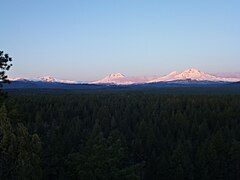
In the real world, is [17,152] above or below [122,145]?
above

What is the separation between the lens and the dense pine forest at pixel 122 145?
23.4 metres

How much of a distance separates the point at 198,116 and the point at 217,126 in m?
10.6

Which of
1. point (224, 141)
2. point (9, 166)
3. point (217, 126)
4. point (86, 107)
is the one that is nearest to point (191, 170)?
point (224, 141)

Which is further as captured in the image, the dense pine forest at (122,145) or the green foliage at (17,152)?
the dense pine forest at (122,145)

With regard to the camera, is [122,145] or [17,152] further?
[122,145]

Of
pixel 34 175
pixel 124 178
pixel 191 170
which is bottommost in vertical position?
pixel 191 170

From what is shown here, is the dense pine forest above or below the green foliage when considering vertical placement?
below

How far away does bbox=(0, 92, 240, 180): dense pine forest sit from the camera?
76.7ft

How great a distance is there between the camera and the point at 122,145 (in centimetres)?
5141

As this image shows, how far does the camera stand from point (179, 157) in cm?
4944

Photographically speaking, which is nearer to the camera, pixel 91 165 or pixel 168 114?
pixel 91 165

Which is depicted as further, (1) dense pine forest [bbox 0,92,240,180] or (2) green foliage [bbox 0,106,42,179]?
(1) dense pine forest [bbox 0,92,240,180]

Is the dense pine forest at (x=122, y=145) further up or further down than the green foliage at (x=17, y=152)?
further down

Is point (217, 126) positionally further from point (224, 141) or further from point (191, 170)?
point (191, 170)
